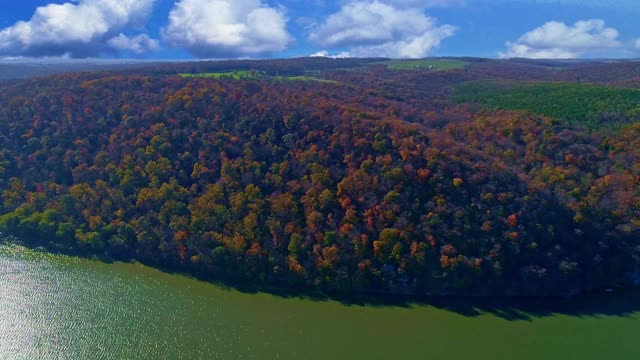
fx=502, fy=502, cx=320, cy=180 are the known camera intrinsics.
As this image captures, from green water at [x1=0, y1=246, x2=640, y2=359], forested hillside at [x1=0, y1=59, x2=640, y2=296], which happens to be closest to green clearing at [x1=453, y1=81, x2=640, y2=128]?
forested hillside at [x1=0, y1=59, x2=640, y2=296]

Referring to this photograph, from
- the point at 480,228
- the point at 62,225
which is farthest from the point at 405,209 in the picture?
the point at 62,225

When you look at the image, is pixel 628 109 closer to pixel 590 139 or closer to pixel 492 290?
pixel 590 139

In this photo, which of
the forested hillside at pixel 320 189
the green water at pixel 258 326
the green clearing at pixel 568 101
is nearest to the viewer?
the green water at pixel 258 326

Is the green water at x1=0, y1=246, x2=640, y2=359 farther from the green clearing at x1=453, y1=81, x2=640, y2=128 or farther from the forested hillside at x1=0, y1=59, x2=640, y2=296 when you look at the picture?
the green clearing at x1=453, y1=81, x2=640, y2=128

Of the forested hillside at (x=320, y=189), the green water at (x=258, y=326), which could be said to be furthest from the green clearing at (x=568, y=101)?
the green water at (x=258, y=326)

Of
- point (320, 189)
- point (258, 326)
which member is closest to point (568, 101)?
point (320, 189)

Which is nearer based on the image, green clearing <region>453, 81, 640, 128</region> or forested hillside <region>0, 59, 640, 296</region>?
forested hillside <region>0, 59, 640, 296</region>

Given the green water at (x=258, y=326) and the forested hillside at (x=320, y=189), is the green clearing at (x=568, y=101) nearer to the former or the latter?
the forested hillside at (x=320, y=189)
